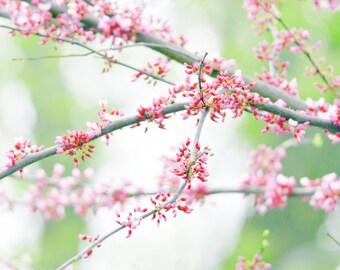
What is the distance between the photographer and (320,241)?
15.5m

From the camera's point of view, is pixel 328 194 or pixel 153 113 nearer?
pixel 153 113

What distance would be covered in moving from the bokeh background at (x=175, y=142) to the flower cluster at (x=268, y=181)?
7.76 m

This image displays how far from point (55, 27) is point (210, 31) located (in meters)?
15.9

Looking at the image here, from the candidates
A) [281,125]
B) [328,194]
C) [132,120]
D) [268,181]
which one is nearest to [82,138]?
[132,120]

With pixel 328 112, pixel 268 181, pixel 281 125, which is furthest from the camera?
pixel 268 181

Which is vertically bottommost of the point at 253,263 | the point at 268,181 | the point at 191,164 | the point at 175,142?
the point at 191,164

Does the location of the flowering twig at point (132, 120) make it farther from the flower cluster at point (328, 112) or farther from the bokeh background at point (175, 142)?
the bokeh background at point (175, 142)

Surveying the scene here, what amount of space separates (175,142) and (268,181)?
10.5m

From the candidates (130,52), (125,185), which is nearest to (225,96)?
(125,185)

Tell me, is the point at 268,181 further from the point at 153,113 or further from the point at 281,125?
the point at 153,113

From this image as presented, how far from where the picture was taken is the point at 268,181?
4.70m

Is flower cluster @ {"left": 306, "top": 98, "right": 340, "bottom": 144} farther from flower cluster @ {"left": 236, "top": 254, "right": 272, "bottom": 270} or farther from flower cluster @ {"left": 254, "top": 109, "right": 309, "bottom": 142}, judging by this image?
flower cluster @ {"left": 236, "top": 254, "right": 272, "bottom": 270}

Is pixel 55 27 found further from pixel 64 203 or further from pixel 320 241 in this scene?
pixel 320 241

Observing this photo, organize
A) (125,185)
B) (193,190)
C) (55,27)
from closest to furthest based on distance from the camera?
(55,27) → (193,190) → (125,185)
